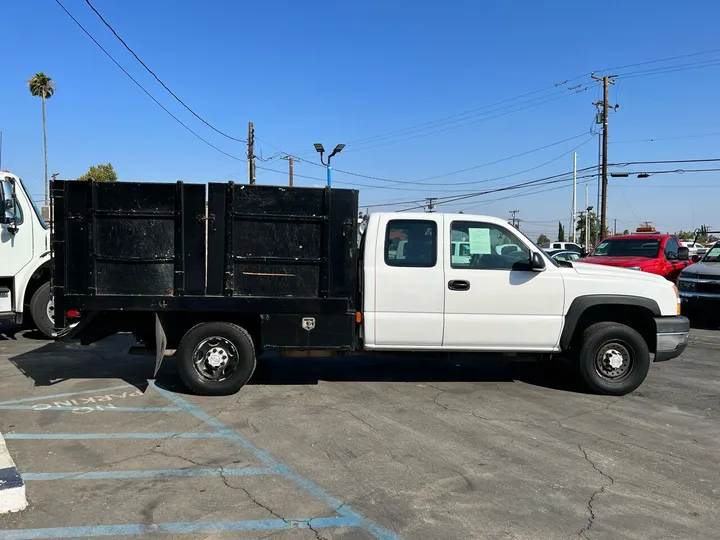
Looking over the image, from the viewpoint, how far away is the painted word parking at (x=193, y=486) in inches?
131

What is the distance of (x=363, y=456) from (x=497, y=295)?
7.99 ft

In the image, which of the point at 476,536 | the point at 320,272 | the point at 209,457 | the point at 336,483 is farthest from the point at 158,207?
the point at 476,536

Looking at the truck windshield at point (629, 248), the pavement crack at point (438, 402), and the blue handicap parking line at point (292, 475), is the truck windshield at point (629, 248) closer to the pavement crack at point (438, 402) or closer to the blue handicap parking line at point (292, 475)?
the pavement crack at point (438, 402)

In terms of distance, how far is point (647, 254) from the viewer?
1317cm

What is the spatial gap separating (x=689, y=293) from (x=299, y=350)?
31.2 feet

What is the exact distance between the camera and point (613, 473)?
4262 mm

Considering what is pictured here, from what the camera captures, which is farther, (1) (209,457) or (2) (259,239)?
(2) (259,239)

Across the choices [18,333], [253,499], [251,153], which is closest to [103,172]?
[251,153]

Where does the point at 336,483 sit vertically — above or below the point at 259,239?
below

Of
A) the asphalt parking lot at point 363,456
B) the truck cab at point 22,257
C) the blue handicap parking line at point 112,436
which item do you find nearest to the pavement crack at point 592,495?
the asphalt parking lot at point 363,456

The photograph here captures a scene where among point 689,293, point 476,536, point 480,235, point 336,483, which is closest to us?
point 476,536

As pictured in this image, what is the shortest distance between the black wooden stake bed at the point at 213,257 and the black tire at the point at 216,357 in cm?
3

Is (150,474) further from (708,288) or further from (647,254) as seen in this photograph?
(647,254)

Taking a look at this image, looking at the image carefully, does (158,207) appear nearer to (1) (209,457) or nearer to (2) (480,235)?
(1) (209,457)
